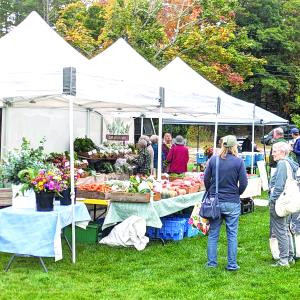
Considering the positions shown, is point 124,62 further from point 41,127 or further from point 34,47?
point 41,127

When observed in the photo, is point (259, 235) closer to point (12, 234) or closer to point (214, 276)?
point (214, 276)

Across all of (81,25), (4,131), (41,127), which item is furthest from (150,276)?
(81,25)

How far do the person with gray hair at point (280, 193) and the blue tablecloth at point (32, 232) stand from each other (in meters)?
2.38

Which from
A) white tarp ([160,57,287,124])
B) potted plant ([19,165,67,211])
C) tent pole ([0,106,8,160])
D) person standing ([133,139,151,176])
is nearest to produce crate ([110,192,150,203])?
potted plant ([19,165,67,211])

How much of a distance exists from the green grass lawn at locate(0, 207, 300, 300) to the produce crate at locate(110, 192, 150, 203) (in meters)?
0.65

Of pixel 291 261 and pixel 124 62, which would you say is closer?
pixel 291 261

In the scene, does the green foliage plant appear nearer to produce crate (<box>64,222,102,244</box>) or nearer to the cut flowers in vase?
the cut flowers in vase

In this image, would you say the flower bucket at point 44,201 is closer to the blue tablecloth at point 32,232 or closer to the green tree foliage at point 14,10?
the blue tablecloth at point 32,232

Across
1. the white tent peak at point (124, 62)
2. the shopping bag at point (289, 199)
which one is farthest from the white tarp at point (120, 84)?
the shopping bag at point (289, 199)

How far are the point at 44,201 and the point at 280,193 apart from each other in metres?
2.56

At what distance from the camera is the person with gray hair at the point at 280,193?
5.94 m

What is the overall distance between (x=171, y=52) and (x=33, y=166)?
1620cm

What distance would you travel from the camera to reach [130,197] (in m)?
7.06

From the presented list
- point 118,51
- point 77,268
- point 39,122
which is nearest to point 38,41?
point 118,51
